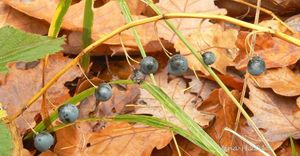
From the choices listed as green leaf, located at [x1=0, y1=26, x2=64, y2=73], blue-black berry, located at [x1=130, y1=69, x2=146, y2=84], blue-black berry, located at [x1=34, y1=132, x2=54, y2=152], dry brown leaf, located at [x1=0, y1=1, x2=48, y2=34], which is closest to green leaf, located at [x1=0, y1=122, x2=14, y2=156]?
green leaf, located at [x1=0, y1=26, x2=64, y2=73]

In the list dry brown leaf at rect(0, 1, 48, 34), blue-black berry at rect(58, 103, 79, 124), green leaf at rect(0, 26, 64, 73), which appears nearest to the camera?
green leaf at rect(0, 26, 64, 73)

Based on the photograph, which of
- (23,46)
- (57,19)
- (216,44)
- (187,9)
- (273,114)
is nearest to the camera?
(23,46)

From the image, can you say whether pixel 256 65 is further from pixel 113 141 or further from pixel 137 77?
pixel 113 141

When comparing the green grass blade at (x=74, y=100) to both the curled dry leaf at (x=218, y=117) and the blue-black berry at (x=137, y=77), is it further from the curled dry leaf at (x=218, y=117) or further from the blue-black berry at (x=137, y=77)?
the curled dry leaf at (x=218, y=117)

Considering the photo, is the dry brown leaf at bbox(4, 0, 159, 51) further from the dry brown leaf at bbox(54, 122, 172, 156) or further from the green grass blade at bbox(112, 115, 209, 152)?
the green grass blade at bbox(112, 115, 209, 152)

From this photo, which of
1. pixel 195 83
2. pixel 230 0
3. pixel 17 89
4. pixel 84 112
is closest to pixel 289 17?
pixel 230 0

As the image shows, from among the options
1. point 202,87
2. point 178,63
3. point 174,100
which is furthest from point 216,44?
point 178,63

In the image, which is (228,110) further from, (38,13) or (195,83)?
(38,13)
